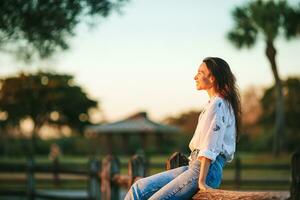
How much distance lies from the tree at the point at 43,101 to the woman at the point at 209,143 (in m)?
32.5

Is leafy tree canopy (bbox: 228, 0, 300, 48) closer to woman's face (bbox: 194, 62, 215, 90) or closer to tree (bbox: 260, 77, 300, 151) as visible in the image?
tree (bbox: 260, 77, 300, 151)

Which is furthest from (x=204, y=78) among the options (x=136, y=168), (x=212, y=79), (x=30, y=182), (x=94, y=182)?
(x=30, y=182)

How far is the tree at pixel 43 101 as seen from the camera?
46.4 metres

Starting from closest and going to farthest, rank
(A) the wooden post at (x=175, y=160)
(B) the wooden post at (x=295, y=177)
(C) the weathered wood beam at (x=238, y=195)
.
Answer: (C) the weathered wood beam at (x=238, y=195) < (B) the wooden post at (x=295, y=177) < (A) the wooden post at (x=175, y=160)

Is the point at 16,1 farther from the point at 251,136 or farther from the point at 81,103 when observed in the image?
the point at 251,136

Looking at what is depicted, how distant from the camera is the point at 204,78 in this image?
3.77 meters

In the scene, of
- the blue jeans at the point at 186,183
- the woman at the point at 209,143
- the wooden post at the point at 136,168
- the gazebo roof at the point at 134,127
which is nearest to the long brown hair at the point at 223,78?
the woman at the point at 209,143

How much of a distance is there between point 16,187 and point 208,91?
19.4 meters

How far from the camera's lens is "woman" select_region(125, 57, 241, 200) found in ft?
11.9

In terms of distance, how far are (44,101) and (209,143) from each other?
161 ft

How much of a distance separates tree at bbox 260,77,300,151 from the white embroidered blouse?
5218 cm

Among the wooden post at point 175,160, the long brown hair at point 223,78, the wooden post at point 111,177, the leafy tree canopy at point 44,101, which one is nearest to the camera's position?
the long brown hair at point 223,78

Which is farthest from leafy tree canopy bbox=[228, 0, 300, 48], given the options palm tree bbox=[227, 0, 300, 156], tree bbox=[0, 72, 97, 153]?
tree bbox=[0, 72, 97, 153]

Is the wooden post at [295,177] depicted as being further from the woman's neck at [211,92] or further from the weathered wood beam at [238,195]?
the woman's neck at [211,92]
